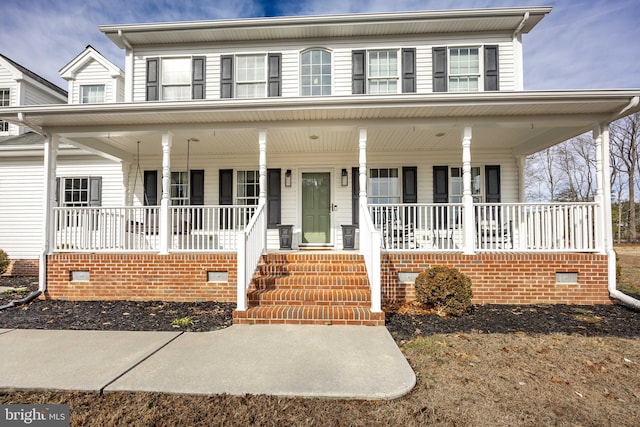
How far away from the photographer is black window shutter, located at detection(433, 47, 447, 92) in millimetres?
7703

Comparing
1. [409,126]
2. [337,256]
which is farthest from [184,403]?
[409,126]

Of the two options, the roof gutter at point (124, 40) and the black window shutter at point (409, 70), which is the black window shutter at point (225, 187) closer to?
the roof gutter at point (124, 40)

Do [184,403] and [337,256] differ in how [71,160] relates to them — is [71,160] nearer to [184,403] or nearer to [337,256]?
[337,256]

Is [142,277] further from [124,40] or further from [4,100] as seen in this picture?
[4,100]

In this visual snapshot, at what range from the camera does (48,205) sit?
5980 millimetres

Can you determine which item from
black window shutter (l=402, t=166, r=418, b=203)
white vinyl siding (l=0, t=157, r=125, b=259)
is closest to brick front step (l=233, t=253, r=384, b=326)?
black window shutter (l=402, t=166, r=418, b=203)

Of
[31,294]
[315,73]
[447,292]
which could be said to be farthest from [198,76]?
[447,292]

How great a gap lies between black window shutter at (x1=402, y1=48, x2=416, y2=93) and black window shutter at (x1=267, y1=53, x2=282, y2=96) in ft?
10.3

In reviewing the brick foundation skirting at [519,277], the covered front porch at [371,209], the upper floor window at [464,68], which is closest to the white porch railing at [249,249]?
the covered front porch at [371,209]

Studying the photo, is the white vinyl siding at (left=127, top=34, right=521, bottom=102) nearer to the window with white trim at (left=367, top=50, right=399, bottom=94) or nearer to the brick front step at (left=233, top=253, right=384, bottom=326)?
the window with white trim at (left=367, top=50, right=399, bottom=94)

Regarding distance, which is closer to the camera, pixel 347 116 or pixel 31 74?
pixel 347 116

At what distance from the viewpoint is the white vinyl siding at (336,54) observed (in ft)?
25.5

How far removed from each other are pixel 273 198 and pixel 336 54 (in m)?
4.07

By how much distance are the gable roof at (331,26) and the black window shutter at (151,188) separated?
3.46m
